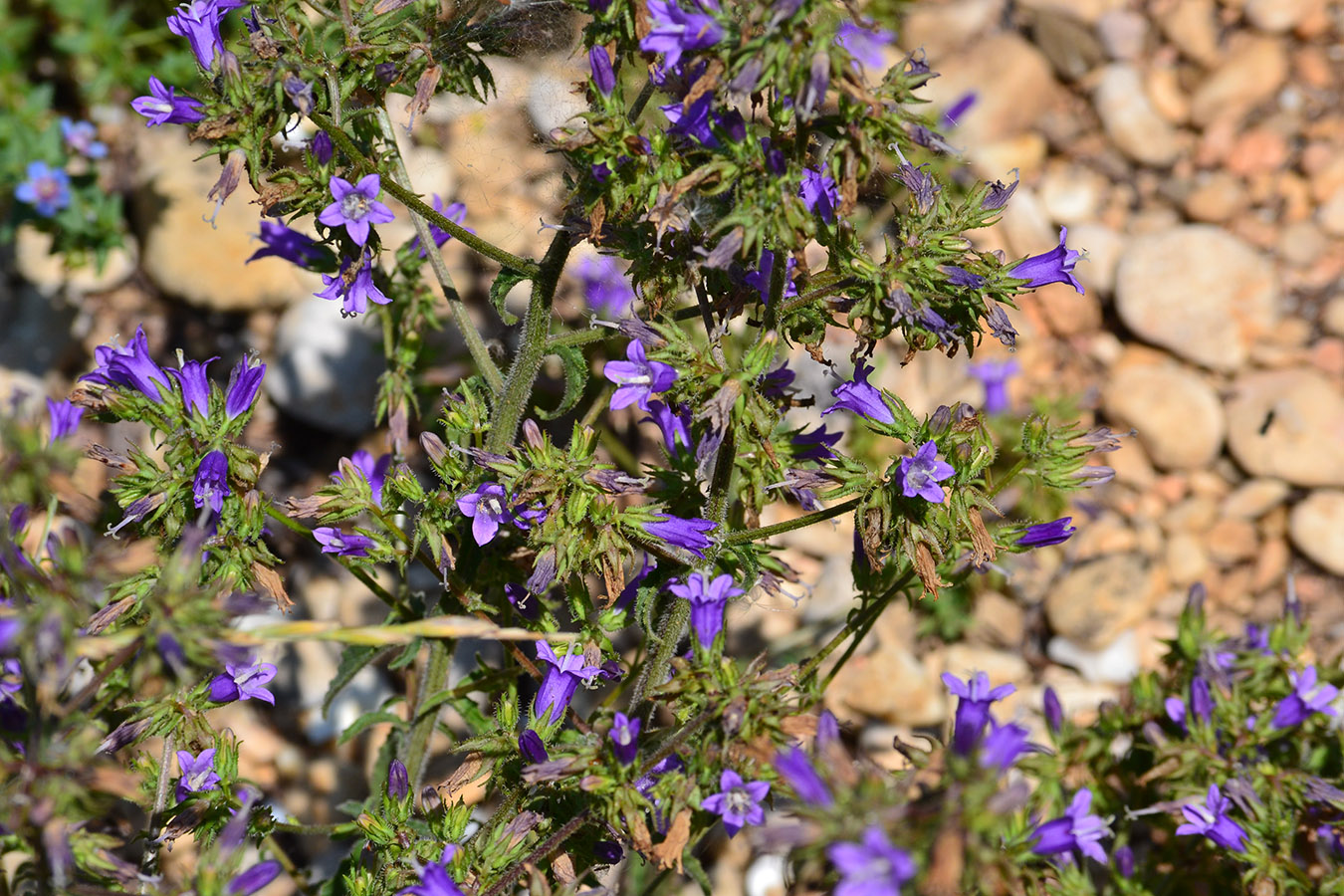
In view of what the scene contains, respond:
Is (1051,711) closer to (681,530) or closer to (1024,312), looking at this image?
(681,530)

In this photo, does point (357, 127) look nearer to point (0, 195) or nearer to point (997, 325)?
point (997, 325)

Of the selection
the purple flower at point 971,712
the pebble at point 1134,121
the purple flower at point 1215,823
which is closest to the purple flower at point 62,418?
the purple flower at point 971,712

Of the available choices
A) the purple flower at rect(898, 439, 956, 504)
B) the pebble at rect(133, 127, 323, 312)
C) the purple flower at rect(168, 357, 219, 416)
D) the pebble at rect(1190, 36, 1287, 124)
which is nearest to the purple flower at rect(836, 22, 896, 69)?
the purple flower at rect(898, 439, 956, 504)

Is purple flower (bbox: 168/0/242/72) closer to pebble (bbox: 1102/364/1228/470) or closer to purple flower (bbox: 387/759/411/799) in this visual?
purple flower (bbox: 387/759/411/799)

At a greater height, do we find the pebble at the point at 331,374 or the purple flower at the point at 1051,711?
the pebble at the point at 331,374

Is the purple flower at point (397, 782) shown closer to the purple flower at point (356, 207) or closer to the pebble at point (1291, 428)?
the purple flower at point (356, 207)

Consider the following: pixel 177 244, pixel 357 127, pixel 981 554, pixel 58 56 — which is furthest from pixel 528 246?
pixel 981 554
